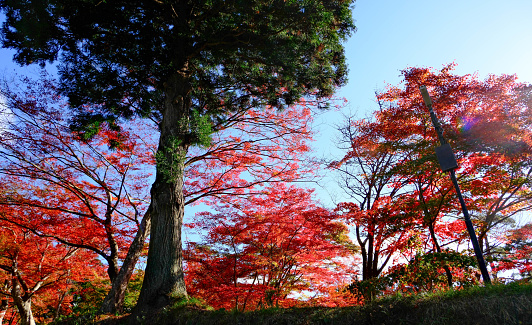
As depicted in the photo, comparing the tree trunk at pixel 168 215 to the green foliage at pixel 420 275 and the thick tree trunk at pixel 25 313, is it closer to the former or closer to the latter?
the green foliage at pixel 420 275

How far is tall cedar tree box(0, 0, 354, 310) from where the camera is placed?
5.77 meters

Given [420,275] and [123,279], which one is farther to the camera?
[123,279]

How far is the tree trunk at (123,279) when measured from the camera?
5812mm

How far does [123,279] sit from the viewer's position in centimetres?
618

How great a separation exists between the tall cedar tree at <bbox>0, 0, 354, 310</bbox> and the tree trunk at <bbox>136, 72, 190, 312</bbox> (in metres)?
0.02

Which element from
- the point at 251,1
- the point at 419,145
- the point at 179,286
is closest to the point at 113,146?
the point at 179,286

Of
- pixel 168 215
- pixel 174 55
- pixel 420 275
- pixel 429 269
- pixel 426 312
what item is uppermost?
pixel 174 55

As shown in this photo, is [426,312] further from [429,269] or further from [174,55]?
[174,55]

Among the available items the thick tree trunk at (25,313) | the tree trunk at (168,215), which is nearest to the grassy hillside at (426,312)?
the tree trunk at (168,215)

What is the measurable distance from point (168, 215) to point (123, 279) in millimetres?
2058

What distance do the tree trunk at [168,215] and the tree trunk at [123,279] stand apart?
1346mm

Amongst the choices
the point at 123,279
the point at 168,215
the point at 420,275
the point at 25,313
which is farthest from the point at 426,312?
the point at 25,313

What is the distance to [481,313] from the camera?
2.95 m

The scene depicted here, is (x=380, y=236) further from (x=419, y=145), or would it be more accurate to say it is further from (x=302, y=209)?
(x=419, y=145)
